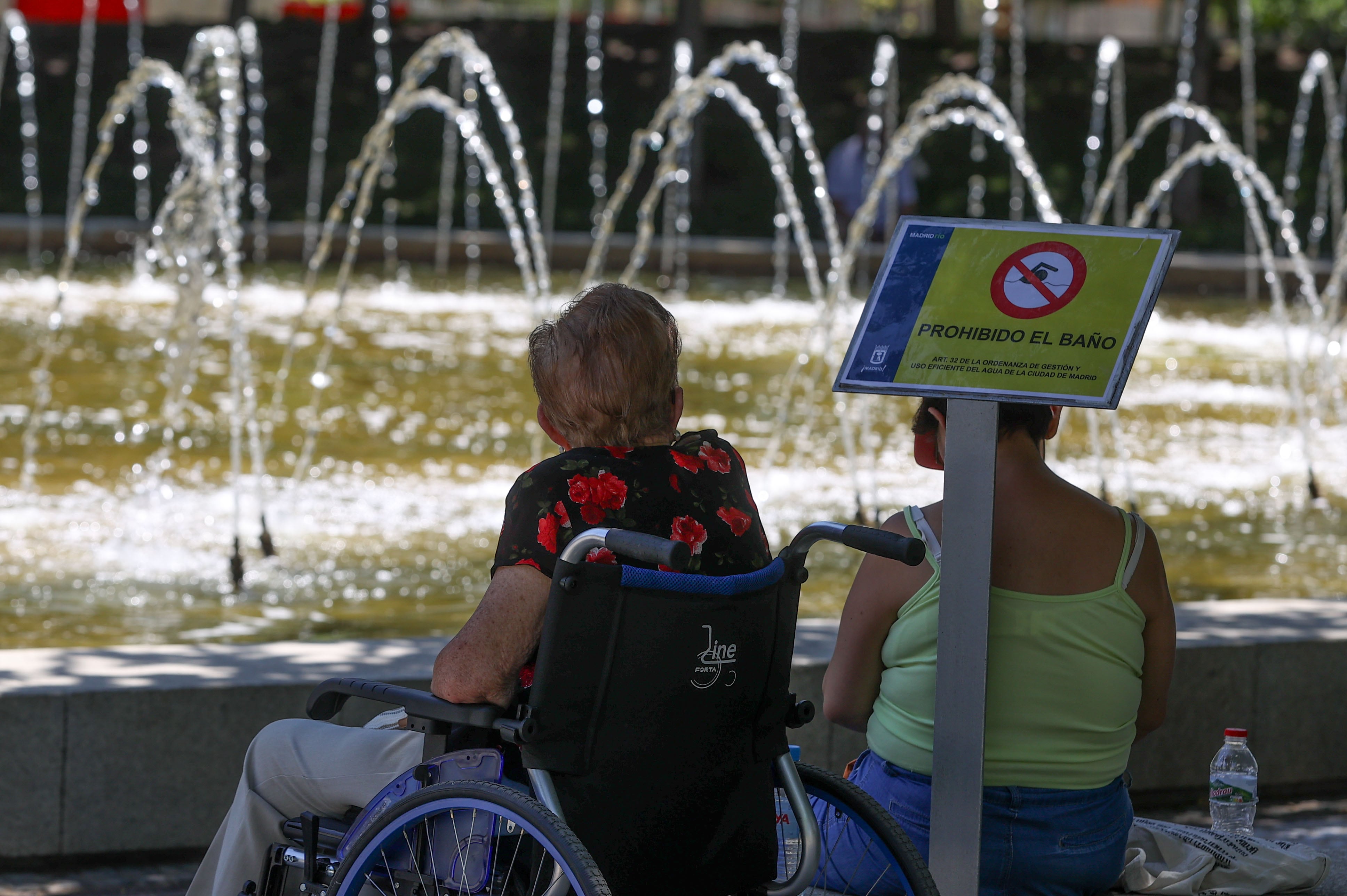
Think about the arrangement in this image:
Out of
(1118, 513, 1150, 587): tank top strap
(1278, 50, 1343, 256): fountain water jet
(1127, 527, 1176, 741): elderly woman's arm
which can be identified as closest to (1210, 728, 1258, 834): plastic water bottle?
(1127, 527, 1176, 741): elderly woman's arm

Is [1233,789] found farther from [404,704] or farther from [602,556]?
[404,704]

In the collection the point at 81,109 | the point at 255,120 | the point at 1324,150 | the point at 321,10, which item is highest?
the point at 321,10

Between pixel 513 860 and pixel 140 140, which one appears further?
pixel 140 140

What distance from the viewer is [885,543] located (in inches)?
107

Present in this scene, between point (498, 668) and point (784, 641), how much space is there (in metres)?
0.44

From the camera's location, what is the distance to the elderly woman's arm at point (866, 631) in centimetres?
328

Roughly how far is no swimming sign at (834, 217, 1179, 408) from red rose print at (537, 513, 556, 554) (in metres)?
0.54

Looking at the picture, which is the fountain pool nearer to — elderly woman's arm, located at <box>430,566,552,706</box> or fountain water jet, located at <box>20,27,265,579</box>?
fountain water jet, located at <box>20,27,265,579</box>

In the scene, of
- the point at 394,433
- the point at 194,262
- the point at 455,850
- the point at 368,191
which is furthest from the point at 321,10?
the point at 455,850

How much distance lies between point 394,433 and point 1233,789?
5979 millimetres

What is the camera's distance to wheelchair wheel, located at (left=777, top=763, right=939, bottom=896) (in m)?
2.91

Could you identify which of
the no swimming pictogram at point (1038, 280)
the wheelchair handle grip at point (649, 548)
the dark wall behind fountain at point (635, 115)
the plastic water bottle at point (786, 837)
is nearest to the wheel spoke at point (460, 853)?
the wheelchair handle grip at point (649, 548)

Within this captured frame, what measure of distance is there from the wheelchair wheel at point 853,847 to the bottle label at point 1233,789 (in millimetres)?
1185

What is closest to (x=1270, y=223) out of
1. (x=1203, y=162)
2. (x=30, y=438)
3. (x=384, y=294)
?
(x=1203, y=162)
